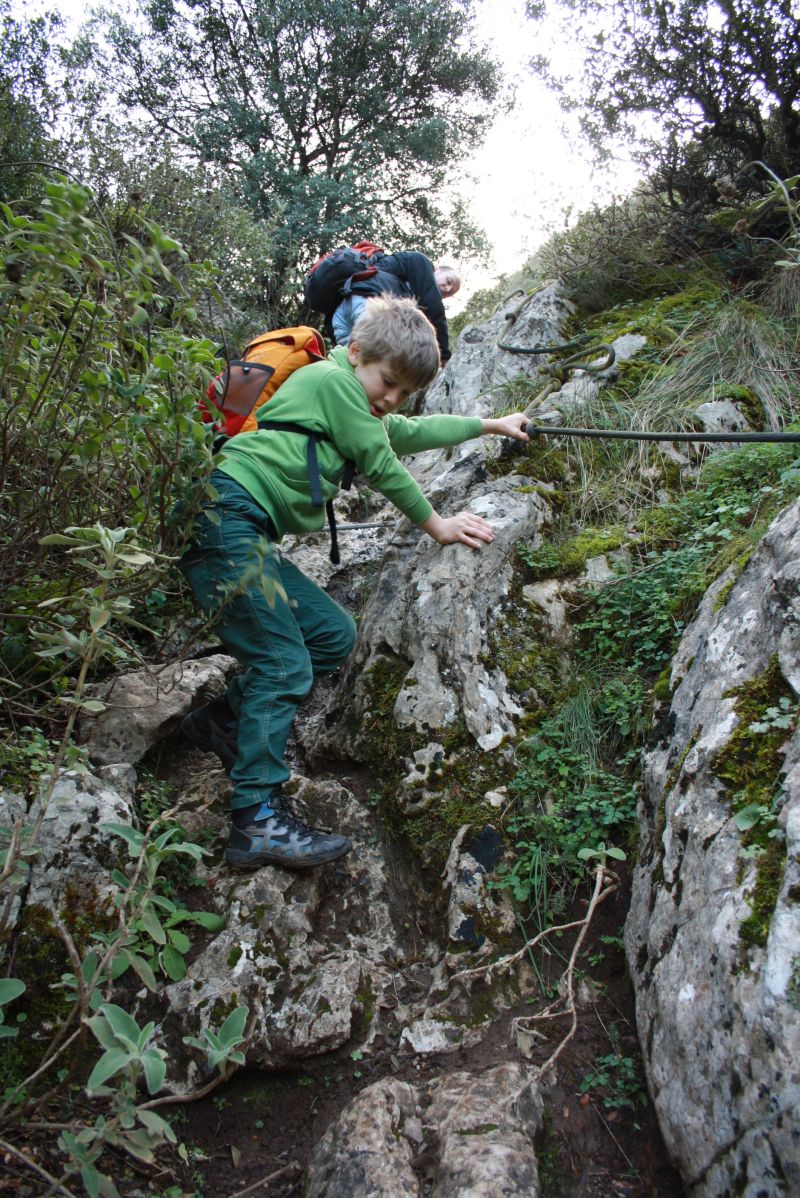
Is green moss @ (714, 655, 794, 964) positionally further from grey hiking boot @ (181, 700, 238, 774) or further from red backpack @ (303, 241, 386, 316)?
red backpack @ (303, 241, 386, 316)

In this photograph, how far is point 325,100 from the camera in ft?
31.9

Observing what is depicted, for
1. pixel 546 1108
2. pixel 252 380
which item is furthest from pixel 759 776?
pixel 252 380

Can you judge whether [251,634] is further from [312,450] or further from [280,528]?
[312,450]

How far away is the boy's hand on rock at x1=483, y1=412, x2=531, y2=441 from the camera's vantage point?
3.47m

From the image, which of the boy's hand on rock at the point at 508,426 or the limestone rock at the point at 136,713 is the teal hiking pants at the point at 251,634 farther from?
the boy's hand on rock at the point at 508,426

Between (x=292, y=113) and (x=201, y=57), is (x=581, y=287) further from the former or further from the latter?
(x=201, y=57)

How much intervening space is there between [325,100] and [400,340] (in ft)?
29.8

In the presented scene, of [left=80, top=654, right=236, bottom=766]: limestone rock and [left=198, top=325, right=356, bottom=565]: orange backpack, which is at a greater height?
[left=198, top=325, right=356, bottom=565]: orange backpack

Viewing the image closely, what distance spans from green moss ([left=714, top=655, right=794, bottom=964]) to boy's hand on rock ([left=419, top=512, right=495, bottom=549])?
54.8 inches

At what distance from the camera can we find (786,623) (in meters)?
2.04

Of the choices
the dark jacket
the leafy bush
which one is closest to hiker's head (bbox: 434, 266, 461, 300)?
the dark jacket

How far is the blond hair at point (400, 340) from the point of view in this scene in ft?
8.91

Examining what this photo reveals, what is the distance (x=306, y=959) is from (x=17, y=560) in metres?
1.63

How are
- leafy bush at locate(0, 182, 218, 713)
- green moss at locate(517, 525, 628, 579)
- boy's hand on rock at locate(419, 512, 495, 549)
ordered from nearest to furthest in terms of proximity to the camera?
leafy bush at locate(0, 182, 218, 713), boy's hand on rock at locate(419, 512, 495, 549), green moss at locate(517, 525, 628, 579)
